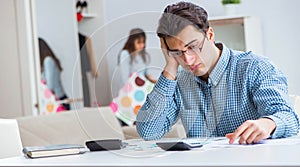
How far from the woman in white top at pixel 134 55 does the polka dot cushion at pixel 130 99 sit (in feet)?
0.07

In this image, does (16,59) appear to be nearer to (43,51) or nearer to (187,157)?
(43,51)

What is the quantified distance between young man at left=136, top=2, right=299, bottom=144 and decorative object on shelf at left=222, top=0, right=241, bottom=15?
2.56 meters

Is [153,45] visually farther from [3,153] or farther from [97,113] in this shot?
[3,153]

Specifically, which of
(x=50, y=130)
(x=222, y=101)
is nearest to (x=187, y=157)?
(x=222, y=101)

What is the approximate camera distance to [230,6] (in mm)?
4355

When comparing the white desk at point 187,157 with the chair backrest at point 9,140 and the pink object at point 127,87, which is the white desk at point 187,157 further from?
the chair backrest at point 9,140

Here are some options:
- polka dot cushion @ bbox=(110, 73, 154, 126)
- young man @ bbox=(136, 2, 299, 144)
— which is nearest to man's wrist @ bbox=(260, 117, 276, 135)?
young man @ bbox=(136, 2, 299, 144)

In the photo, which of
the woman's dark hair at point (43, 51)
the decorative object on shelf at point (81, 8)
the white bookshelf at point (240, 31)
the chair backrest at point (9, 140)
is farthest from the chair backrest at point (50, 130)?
the decorative object on shelf at point (81, 8)

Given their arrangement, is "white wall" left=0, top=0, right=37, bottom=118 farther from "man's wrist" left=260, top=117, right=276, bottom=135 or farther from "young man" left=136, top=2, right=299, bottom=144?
"man's wrist" left=260, top=117, right=276, bottom=135

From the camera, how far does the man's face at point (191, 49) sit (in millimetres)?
1396

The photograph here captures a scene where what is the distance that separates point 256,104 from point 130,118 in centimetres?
42

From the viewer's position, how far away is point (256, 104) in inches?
69.0

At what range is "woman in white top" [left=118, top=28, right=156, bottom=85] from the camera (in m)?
1.41

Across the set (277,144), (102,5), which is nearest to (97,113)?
(277,144)
